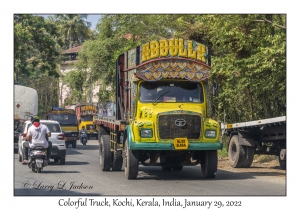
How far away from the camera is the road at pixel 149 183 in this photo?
13797mm

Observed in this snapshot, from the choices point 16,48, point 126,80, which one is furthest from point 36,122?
point 16,48

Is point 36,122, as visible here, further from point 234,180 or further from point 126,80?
point 234,180

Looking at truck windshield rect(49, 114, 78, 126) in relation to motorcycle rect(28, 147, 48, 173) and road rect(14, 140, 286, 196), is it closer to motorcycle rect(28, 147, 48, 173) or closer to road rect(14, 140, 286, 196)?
road rect(14, 140, 286, 196)

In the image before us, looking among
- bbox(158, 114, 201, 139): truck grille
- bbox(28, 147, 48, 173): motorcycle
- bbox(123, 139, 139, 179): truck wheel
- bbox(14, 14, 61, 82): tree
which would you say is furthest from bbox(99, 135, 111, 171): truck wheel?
bbox(14, 14, 61, 82): tree

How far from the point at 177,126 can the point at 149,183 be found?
1.64 m

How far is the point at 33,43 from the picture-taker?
35812mm

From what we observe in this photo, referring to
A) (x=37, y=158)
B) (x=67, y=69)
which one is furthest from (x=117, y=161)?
(x=67, y=69)

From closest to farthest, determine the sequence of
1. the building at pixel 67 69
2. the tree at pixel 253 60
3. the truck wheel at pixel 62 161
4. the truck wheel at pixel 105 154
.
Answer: the truck wheel at pixel 105 154 → the tree at pixel 253 60 → the truck wheel at pixel 62 161 → the building at pixel 67 69

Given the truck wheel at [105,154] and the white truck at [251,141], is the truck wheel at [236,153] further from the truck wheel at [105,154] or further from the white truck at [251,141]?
the truck wheel at [105,154]

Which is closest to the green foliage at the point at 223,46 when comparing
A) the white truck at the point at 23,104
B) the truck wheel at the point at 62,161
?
the white truck at the point at 23,104

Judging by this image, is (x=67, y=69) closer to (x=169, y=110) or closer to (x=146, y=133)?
(x=169, y=110)

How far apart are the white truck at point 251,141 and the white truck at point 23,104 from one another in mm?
16151

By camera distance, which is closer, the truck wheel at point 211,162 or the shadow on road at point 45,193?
the shadow on road at point 45,193

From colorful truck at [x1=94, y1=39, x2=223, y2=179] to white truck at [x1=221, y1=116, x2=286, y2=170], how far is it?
2.85 metres
